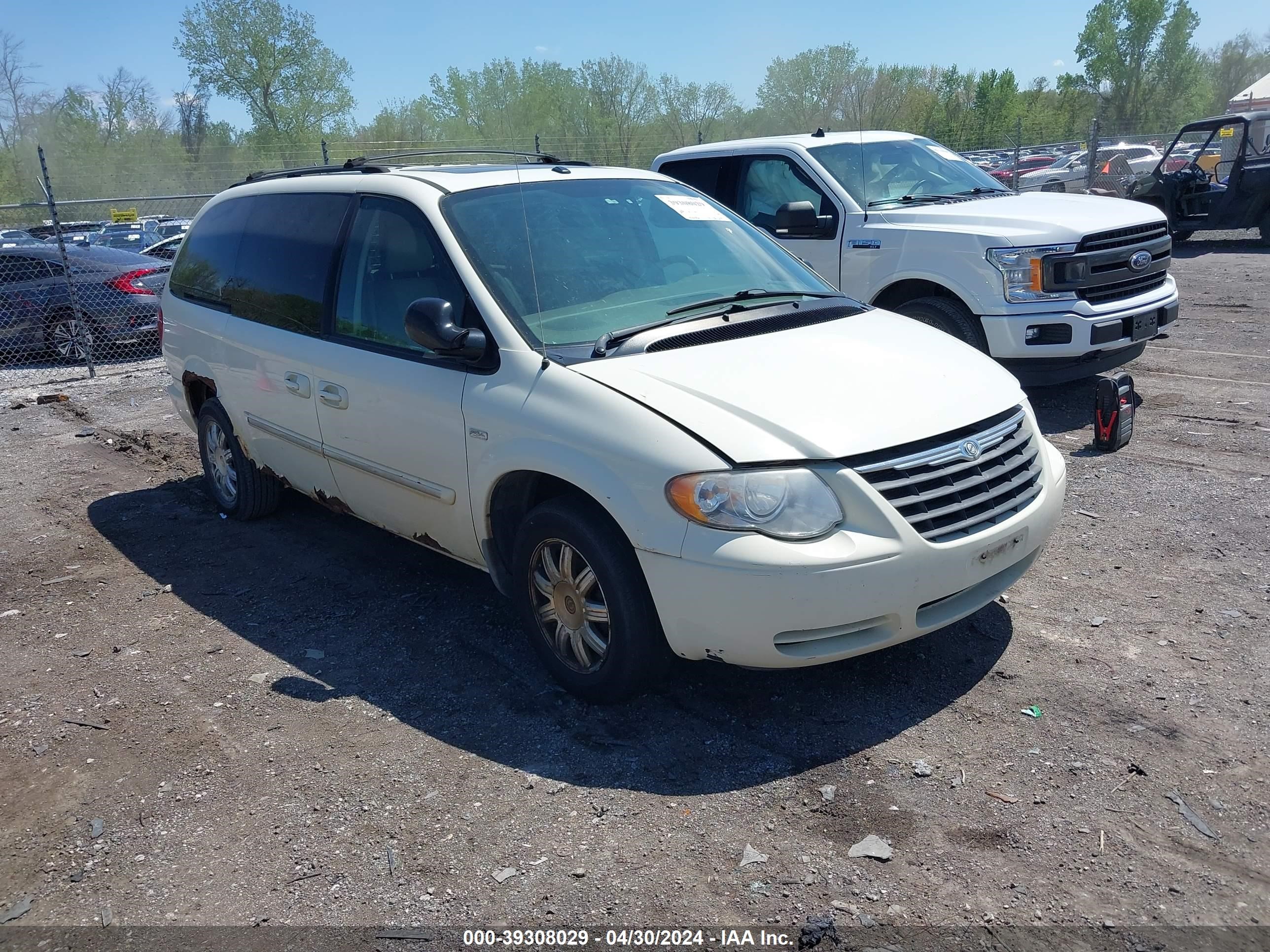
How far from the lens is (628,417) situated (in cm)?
350

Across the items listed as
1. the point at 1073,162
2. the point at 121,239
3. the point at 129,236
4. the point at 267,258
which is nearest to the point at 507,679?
the point at 267,258

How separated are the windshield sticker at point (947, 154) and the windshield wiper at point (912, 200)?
80cm

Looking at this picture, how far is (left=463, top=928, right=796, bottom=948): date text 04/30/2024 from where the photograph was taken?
8.73ft

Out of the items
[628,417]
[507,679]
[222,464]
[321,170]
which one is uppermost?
[321,170]

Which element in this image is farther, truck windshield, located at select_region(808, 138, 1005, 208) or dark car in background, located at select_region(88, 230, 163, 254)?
dark car in background, located at select_region(88, 230, 163, 254)

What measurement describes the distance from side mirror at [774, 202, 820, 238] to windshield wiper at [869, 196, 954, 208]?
0.67 m

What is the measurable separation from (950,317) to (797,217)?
1.33 meters

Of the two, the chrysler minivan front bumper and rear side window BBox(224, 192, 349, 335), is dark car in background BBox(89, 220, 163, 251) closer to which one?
rear side window BBox(224, 192, 349, 335)

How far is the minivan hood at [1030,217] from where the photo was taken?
696 centimetres

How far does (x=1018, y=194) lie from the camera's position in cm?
833

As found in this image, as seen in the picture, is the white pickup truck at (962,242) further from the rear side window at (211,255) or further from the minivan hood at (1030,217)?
the rear side window at (211,255)

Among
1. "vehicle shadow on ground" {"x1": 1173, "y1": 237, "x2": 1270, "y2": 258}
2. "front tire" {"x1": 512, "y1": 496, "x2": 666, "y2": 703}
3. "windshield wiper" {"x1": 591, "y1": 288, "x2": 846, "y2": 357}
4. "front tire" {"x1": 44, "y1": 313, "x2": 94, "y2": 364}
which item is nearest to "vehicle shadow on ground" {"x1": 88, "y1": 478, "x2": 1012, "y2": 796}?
"front tire" {"x1": 512, "y1": 496, "x2": 666, "y2": 703}

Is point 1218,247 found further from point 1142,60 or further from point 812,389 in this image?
point 1142,60

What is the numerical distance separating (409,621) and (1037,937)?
305 cm
